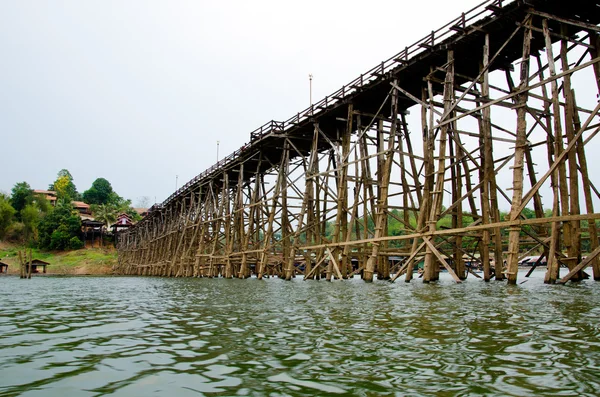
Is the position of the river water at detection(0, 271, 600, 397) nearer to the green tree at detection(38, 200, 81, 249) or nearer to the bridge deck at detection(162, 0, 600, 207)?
the bridge deck at detection(162, 0, 600, 207)

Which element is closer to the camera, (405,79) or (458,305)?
(458,305)

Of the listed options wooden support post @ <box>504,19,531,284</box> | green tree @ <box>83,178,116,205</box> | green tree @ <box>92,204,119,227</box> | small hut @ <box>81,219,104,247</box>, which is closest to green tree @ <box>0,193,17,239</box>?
small hut @ <box>81,219,104,247</box>

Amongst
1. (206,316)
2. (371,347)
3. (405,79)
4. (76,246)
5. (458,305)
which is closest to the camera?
(371,347)

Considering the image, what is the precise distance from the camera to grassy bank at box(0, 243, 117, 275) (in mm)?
64750

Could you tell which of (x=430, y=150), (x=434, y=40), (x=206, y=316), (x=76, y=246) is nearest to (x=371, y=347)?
(x=206, y=316)

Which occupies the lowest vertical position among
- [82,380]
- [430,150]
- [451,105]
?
[82,380]

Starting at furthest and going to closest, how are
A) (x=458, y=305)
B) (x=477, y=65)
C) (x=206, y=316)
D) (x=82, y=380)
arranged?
(x=477, y=65), (x=458, y=305), (x=206, y=316), (x=82, y=380)

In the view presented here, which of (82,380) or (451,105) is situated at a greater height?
(451,105)

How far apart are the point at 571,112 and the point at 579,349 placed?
10514 mm

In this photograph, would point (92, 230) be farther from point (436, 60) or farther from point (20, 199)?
point (436, 60)

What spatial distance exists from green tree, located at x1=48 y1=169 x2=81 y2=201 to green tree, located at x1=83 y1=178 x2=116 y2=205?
141 inches

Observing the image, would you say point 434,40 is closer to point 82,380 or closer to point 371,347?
point 371,347

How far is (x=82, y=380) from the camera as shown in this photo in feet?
12.2

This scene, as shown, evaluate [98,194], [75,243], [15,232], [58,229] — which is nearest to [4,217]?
[15,232]
